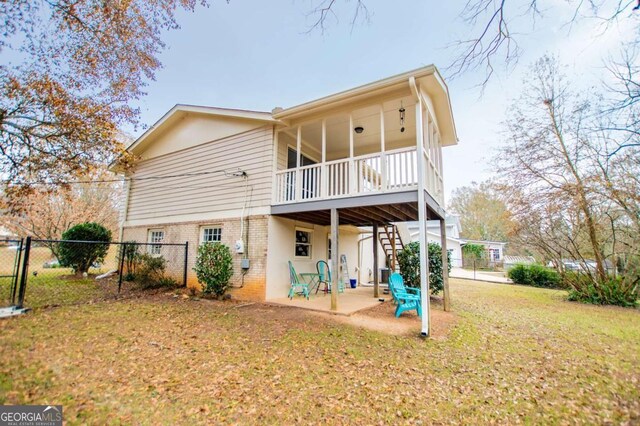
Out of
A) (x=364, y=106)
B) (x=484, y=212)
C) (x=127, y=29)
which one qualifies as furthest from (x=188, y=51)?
(x=484, y=212)

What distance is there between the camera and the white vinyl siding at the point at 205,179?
9.00 metres

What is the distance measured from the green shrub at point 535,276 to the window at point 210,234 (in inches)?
654

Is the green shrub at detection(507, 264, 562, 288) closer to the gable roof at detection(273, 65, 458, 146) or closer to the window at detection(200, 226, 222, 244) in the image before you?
the gable roof at detection(273, 65, 458, 146)

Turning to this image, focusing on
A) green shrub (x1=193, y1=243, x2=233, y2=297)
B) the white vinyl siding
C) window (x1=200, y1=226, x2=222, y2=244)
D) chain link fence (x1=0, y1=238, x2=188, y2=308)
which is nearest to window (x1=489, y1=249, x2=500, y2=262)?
the white vinyl siding

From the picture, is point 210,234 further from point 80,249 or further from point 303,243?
point 80,249

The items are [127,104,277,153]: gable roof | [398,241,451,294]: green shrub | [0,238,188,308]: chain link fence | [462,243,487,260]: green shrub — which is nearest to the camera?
[0,238,188,308]: chain link fence

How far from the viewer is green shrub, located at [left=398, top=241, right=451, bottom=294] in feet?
28.4

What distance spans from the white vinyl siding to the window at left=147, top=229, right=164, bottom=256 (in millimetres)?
650

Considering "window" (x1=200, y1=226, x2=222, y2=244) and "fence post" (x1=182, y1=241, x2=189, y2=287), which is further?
"fence post" (x1=182, y1=241, x2=189, y2=287)

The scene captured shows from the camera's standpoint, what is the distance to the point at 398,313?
691 cm

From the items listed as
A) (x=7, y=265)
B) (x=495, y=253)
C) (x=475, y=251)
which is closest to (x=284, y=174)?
(x=7, y=265)

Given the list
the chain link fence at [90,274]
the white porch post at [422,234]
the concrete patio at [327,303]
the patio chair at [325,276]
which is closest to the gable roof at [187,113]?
the white porch post at [422,234]

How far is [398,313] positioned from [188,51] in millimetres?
10775

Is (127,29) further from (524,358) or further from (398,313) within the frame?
(524,358)
